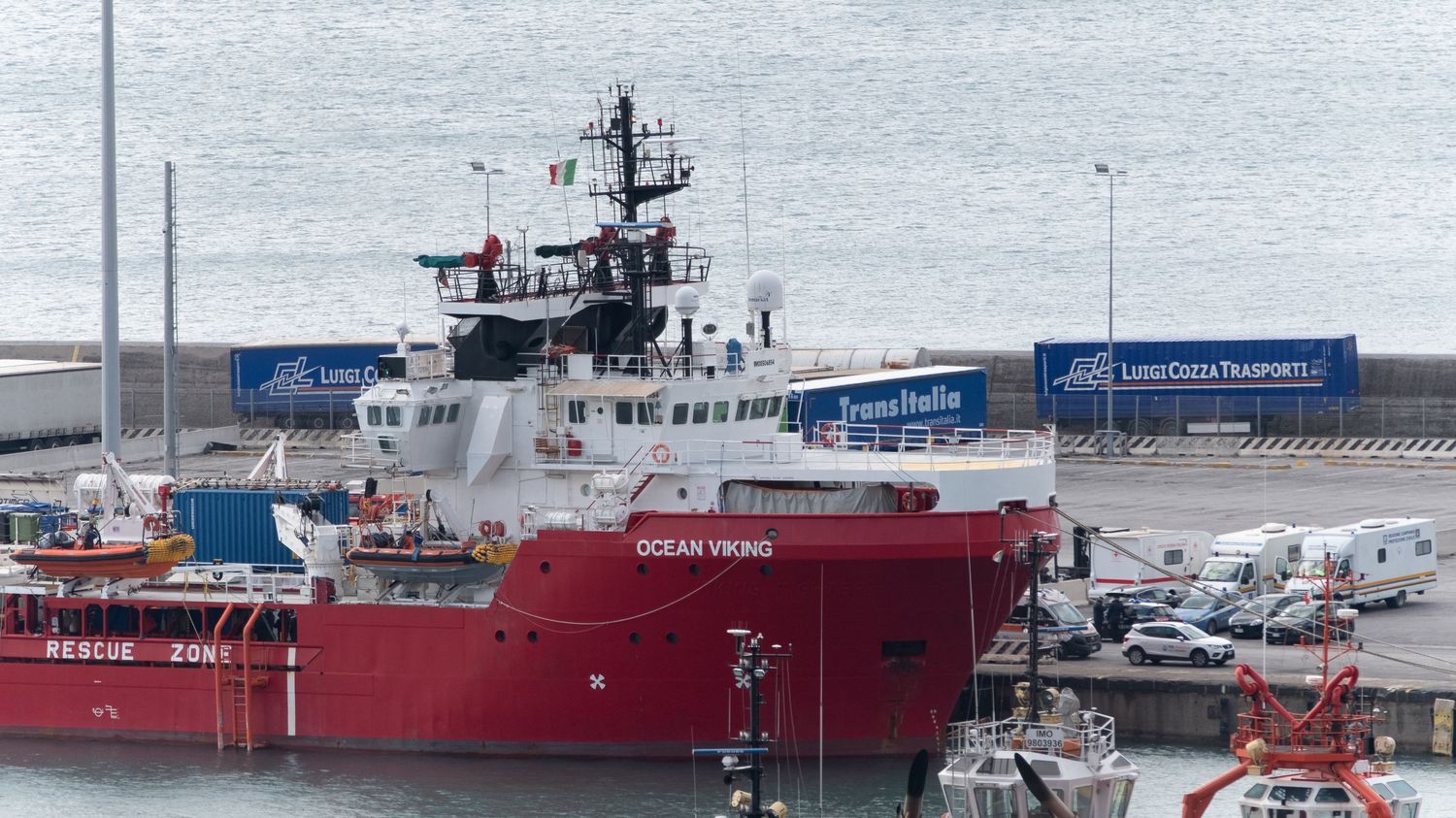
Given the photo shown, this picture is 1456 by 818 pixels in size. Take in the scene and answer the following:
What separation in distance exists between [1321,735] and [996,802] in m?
3.67

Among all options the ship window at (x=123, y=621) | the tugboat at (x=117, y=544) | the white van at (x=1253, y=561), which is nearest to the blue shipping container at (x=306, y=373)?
the tugboat at (x=117, y=544)

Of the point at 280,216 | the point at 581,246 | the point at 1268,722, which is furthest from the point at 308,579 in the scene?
the point at 280,216

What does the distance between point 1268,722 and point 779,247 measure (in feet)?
→ 374

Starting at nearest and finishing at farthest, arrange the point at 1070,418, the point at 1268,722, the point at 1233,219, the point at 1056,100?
the point at 1268,722 → the point at 1070,418 → the point at 1233,219 → the point at 1056,100

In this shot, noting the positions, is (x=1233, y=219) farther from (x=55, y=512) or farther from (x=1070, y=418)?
(x=55, y=512)

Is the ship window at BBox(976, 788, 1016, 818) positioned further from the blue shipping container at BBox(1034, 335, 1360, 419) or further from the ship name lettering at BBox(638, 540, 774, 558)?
the blue shipping container at BBox(1034, 335, 1360, 419)

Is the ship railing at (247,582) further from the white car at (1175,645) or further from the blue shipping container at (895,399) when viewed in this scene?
the blue shipping container at (895,399)

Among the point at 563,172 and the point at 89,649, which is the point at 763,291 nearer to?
the point at 563,172

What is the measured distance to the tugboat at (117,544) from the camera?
120 feet

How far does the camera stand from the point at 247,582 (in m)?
36.8

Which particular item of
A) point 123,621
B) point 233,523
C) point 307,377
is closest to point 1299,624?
point 233,523

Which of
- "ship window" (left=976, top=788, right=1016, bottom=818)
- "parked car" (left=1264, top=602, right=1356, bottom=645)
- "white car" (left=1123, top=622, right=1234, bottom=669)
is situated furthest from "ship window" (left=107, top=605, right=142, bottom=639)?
"parked car" (left=1264, top=602, right=1356, bottom=645)

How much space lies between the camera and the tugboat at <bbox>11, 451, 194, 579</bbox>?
120 feet

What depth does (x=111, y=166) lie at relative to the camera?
41219mm
